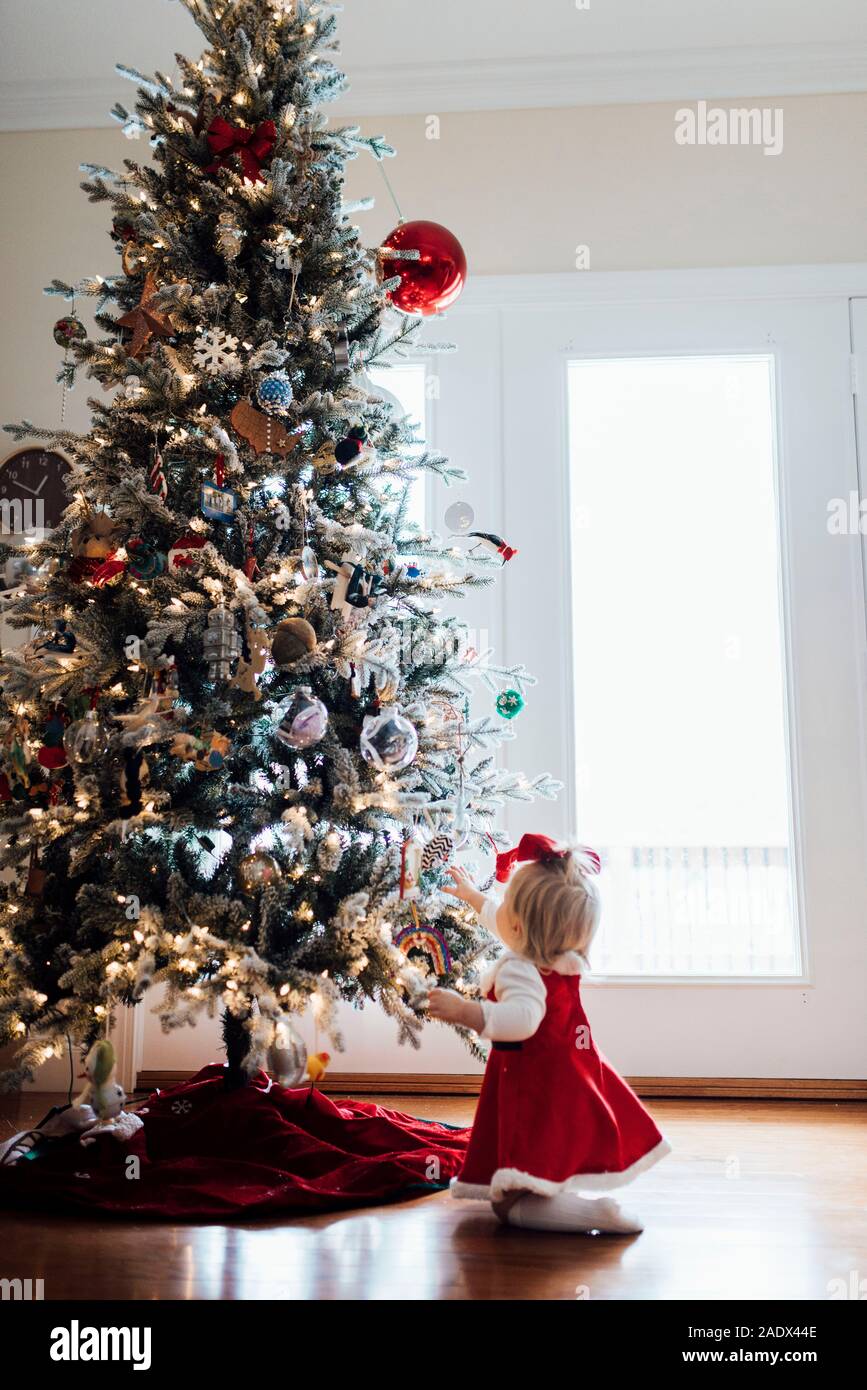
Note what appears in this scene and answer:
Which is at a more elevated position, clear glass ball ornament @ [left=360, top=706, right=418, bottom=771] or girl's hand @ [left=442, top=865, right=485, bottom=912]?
clear glass ball ornament @ [left=360, top=706, right=418, bottom=771]

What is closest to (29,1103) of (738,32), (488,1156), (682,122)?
(488,1156)

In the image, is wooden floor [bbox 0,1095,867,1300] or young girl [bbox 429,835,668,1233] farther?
young girl [bbox 429,835,668,1233]

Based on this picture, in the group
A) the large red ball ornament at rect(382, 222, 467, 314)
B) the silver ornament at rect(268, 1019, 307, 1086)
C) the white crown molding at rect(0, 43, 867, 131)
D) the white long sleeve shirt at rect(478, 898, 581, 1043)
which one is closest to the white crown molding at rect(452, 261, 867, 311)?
the white crown molding at rect(0, 43, 867, 131)

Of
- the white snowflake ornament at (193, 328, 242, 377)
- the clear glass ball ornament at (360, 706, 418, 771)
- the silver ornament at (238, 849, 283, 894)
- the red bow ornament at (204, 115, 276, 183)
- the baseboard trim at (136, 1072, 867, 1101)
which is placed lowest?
the baseboard trim at (136, 1072, 867, 1101)

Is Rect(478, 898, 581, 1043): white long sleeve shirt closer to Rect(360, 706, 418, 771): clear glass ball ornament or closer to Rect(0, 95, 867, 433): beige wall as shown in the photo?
Rect(360, 706, 418, 771): clear glass ball ornament

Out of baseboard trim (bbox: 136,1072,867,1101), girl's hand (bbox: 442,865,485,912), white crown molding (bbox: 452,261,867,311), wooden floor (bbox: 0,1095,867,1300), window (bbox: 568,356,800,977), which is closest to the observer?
wooden floor (bbox: 0,1095,867,1300)

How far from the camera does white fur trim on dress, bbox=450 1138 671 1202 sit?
184cm

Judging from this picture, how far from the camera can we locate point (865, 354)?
3260mm

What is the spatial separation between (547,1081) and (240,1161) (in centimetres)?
64

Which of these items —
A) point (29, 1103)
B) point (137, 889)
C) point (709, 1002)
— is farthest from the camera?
point (709, 1002)

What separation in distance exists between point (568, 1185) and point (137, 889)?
923 mm

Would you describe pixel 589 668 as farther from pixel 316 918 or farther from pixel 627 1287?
pixel 627 1287

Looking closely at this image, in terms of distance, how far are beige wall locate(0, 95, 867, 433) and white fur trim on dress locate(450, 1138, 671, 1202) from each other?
8.23ft

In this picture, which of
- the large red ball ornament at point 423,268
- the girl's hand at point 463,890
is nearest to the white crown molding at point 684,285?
the large red ball ornament at point 423,268
